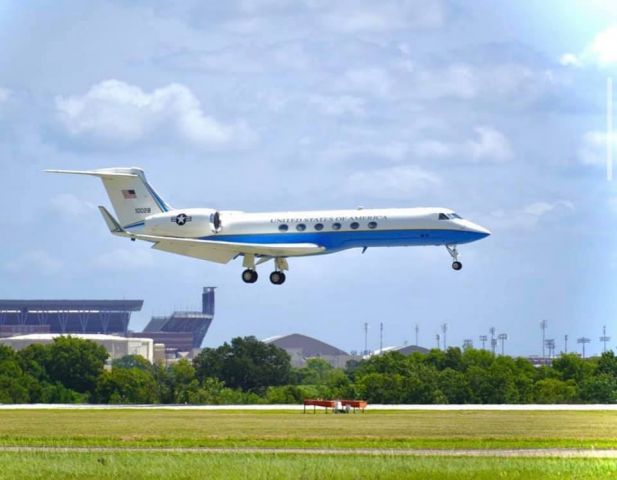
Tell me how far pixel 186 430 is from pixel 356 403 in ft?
96.2

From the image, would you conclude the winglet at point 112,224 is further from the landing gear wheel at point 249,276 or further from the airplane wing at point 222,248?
the landing gear wheel at point 249,276

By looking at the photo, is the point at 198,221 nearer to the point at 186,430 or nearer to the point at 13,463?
the point at 186,430

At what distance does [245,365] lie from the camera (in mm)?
178750

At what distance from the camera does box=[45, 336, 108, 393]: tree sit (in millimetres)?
177250

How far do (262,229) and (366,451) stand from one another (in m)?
51.3

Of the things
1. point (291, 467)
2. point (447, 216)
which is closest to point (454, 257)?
point (447, 216)

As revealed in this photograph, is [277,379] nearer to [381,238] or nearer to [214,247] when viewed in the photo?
[214,247]

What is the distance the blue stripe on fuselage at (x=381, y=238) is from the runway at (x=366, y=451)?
41.9 meters

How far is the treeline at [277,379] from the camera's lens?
137750mm

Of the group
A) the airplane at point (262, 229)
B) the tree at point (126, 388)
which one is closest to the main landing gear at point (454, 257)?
the airplane at point (262, 229)

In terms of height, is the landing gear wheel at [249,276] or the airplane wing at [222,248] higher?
the airplane wing at [222,248]

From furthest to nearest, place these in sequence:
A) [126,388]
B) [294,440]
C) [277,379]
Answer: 1. [277,379]
2. [126,388]
3. [294,440]

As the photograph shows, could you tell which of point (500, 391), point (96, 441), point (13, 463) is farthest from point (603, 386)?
point (13, 463)

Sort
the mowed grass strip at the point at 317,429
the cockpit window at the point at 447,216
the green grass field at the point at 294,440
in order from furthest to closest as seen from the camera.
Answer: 1. the cockpit window at the point at 447,216
2. the mowed grass strip at the point at 317,429
3. the green grass field at the point at 294,440
